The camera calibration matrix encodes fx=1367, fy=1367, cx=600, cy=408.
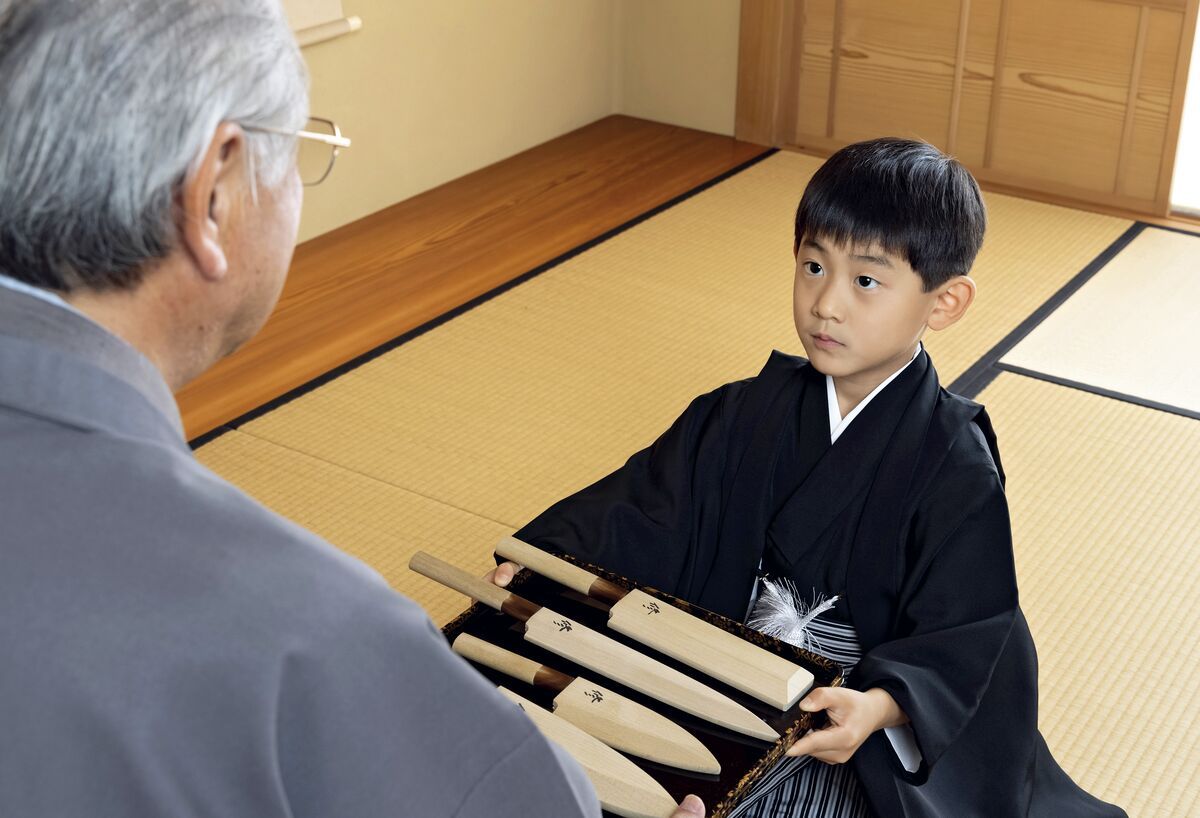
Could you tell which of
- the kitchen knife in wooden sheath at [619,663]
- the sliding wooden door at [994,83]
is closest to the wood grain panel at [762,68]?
the sliding wooden door at [994,83]

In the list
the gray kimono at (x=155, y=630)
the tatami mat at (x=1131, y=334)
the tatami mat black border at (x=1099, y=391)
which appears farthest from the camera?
the tatami mat at (x=1131, y=334)

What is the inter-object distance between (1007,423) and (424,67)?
214 centimetres

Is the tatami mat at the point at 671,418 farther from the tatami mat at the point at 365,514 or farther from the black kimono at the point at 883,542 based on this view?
the black kimono at the point at 883,542

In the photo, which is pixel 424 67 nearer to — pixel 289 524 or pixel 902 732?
pixel 902 732

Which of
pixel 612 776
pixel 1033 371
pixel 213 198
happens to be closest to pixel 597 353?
pixel 1033 371

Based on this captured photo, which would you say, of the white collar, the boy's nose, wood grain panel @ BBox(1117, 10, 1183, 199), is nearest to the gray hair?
the boy's nose

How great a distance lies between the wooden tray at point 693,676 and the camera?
3.85 feet

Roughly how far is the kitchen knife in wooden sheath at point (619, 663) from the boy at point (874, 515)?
0.09m

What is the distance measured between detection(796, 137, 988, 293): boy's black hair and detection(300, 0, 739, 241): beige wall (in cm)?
231

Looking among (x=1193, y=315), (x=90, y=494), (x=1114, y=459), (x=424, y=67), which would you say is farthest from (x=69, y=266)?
(x=424, y=67)

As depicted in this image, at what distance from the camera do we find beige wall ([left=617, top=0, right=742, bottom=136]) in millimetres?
4730

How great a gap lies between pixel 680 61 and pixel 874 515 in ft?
11.6

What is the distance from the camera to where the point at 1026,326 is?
331cm

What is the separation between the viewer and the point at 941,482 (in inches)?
61.0
